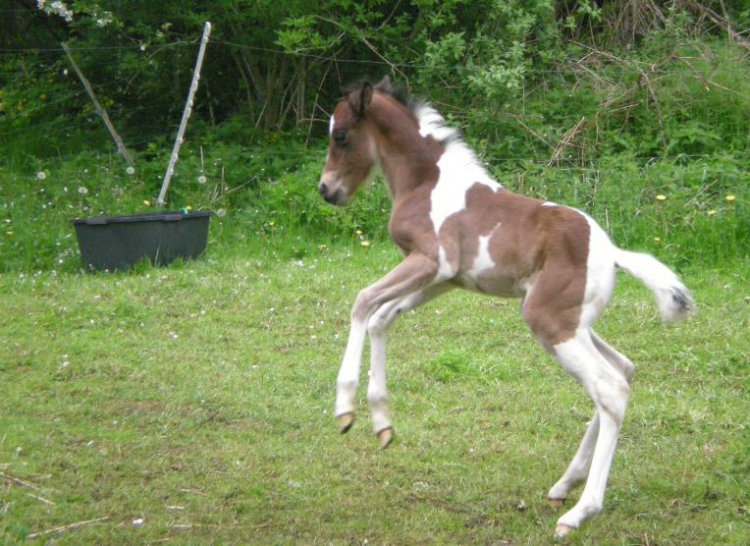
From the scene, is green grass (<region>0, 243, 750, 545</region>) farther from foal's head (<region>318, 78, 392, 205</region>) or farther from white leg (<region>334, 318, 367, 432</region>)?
foal's head (<region>318, 78, 392, 205</region>)

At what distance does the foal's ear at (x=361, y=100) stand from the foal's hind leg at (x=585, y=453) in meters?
1.70

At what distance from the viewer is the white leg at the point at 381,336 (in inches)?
207

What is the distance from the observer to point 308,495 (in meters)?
5.65

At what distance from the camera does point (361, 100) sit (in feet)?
18.8

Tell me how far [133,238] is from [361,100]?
4837mm

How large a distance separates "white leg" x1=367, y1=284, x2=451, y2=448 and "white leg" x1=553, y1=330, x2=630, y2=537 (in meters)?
0.79

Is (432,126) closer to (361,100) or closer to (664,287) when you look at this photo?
(361,100)

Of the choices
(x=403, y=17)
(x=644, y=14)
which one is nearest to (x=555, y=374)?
(x=403, y=17)

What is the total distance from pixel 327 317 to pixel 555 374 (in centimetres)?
206

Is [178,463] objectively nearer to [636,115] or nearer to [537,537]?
[537,537]

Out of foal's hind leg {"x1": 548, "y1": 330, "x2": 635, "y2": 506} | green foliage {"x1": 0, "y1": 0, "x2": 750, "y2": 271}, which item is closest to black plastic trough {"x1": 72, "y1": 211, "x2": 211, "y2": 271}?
green foliage {"x1": 0, "y1": 0, "x2": 750, "y2": 271}

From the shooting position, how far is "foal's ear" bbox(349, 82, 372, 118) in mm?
5719

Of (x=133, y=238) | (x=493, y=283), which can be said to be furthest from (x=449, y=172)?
(x=133, y=238)

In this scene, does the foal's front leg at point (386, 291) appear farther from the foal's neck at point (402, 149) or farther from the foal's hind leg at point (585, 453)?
the foal's hind leg at point (585, 453)
